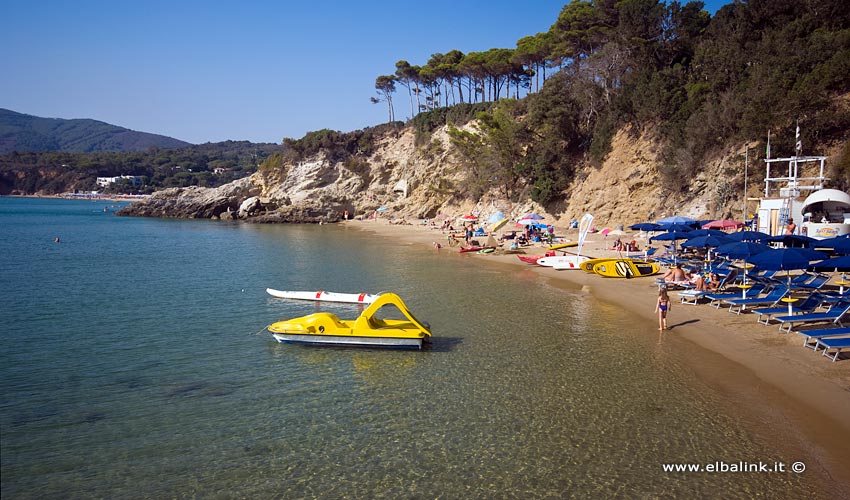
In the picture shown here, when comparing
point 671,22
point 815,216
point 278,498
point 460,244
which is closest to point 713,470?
point 278,498

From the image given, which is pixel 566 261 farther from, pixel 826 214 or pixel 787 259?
pixel 787 259

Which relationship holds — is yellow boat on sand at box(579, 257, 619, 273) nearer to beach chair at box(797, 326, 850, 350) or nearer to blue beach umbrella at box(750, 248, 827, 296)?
blue beach umbrella at box(750, 248, 827, 296)

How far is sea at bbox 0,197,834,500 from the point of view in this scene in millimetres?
8125

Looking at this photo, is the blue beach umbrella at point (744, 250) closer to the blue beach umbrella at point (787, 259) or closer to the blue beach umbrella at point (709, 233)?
the blue beach umbrella at point (787, 259)

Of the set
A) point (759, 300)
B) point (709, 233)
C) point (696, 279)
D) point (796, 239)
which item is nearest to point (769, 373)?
point (759, 300)

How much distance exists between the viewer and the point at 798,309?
48.1ft

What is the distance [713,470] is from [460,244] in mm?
30114

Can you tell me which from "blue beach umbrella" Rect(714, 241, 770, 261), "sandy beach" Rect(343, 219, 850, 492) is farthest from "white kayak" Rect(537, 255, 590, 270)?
"blue beach umbrella" Rect(714, 241, 770, 261)

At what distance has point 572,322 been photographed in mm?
17031

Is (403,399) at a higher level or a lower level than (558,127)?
lower

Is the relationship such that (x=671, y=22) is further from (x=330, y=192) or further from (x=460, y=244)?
(x=330, y=192)

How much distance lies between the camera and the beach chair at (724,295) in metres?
16.8

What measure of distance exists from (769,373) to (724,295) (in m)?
6.07

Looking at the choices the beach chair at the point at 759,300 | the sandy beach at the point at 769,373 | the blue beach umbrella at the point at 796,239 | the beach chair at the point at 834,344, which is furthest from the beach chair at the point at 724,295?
the beach chair at the point at 834,344
